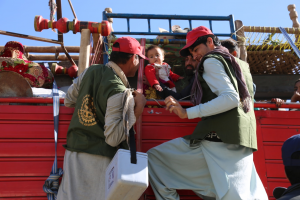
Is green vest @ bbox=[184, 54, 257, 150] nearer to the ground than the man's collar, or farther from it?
nearer to the ground

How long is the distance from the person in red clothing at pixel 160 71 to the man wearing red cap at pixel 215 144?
4.28 ft

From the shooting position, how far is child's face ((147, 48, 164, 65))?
13.9 feet

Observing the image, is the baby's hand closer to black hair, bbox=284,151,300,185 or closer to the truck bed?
the truck bed

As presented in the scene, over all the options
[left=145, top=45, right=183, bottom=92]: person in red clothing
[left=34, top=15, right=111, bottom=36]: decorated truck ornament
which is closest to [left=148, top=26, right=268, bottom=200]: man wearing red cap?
[left=145, top=45, right=183, bottom=92]: person in red clothing

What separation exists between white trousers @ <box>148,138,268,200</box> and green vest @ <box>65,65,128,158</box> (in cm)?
44

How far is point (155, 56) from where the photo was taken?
14.0 feet

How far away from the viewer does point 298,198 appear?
143 centimetres

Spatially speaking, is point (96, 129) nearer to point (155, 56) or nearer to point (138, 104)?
point (138, 104)

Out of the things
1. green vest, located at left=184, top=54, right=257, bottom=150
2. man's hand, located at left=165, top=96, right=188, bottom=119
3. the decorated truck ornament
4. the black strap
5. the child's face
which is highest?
the decorated truck ornament

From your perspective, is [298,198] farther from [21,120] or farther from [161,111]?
[21,120]

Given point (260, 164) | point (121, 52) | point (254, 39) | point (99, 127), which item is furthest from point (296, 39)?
point (99, 127)

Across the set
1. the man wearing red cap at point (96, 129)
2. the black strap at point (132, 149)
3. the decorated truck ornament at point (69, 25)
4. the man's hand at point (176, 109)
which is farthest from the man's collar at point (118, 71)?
the decorated truck ornament at point (69, 25)

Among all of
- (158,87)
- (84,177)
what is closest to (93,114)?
(84,177)

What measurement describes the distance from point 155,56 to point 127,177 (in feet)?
9.13
